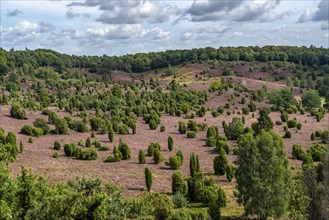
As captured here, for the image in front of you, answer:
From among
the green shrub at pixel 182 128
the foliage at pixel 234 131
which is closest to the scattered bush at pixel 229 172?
the foliage at pixel 234 131

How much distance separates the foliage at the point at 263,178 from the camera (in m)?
32.8

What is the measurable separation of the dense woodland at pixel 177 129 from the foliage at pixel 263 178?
3.3 inches

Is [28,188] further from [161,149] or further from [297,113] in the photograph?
[297,113]

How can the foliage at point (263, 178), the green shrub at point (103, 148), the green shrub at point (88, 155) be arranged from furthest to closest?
the green shrub at point (103, 148) → the green shrub at point (88, 155) → the foliage at point (263, 178)

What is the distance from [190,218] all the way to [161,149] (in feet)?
111

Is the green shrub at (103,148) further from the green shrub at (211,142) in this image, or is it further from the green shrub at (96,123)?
the green shrub at (211,142)

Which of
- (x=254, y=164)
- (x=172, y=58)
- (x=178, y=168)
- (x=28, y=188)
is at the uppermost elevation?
(x=172, y=58)

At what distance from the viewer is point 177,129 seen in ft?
270

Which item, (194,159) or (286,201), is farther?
(194,159)

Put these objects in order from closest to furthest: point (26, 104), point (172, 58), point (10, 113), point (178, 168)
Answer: point (178, 168), point (10, 113), point (26, 104), point (172, 58)

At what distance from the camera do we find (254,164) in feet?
108

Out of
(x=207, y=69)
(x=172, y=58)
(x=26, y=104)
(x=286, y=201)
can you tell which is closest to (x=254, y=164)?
(x=286, y=201)

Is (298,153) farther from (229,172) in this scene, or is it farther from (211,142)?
(229,172)

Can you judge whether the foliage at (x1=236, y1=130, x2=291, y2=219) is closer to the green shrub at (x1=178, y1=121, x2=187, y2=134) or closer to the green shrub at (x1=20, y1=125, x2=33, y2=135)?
the green shrub at (x1=20, y1=125, x2=33, y2=135)
